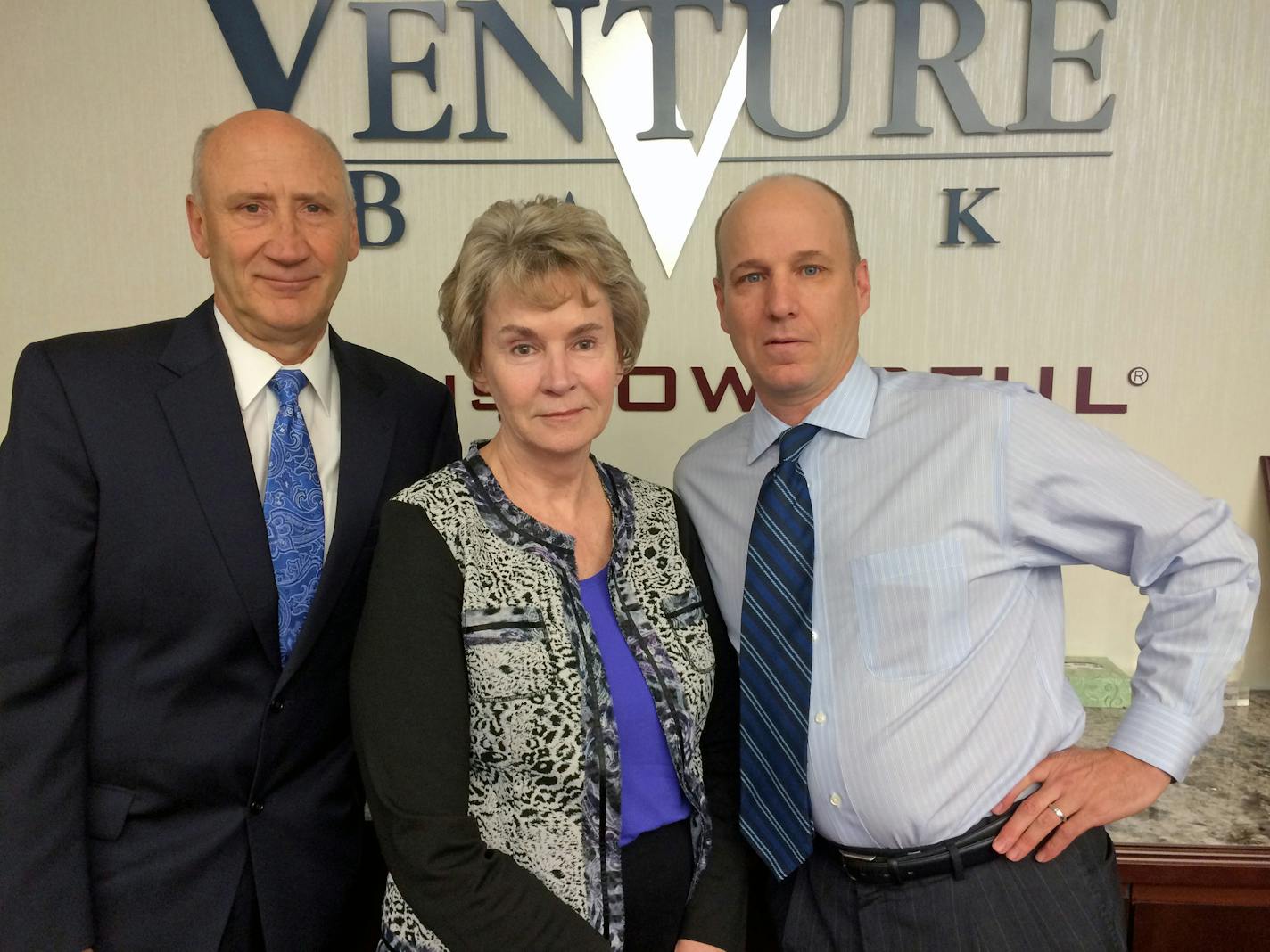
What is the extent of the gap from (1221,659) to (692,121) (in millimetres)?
1749

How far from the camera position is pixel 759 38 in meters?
2.30

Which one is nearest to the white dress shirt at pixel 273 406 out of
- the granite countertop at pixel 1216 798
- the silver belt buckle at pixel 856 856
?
the silver belt buckle at pixel 856 856

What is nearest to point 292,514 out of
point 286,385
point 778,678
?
point 286,385

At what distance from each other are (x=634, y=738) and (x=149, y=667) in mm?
771

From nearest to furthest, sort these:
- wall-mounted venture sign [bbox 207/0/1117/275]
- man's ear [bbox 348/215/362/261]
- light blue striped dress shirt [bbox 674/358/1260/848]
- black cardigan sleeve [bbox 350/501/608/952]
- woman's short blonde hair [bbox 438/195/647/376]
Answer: black cardigan sleeve [bbox 350/501/608/952]
woman's short blonde hair [bbox 438/195/647/376]
light blue striped dress shirt [bbox 674/358/1260/848]
man's ear [bbox 348/215/362/261]
wall-mounted venture sign [bbox 207/0/1117/275]

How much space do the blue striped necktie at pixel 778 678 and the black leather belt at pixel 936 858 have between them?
110 mm

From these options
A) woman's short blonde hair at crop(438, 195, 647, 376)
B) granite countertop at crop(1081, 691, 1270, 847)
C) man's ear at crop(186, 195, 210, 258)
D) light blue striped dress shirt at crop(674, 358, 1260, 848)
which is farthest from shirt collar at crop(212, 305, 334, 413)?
granite countertop at crop(1081, 691, 1270, 847)

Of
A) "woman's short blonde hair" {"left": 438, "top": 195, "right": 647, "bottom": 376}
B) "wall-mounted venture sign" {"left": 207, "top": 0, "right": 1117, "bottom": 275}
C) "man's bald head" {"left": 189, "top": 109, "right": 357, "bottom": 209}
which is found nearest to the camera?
"woman's short blonde hair" {"left": 438, "top": 195, "right": 647, "bottom": 376}

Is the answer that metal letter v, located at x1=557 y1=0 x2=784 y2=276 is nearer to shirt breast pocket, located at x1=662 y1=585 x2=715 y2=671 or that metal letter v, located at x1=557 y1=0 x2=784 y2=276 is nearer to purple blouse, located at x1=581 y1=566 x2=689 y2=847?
shirt breast pocket, located at x1=662 y1=585 x2=715 y2=671

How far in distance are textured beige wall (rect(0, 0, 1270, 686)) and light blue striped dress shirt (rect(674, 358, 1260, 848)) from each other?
3.29ft

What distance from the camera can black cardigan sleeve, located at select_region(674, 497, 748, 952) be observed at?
1.38 meters

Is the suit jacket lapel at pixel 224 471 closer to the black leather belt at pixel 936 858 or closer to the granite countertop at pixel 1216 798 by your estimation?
the black leather belt at pixel 936 858

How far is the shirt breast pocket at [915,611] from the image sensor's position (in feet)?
4.71

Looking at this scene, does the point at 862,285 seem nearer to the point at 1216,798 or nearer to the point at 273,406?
the point at 273,406
